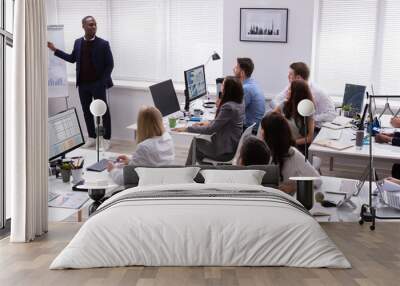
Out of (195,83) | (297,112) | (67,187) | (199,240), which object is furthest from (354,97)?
(199,240)

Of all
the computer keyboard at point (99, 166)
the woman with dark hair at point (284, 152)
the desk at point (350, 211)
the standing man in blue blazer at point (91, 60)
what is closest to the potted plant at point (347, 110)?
the woman with dark hair at point (284, 152)

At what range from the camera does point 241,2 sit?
8.57m

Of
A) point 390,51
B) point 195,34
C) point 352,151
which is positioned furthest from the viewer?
point 195,34

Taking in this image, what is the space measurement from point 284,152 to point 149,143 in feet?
3.80

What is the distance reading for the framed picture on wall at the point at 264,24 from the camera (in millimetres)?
8477

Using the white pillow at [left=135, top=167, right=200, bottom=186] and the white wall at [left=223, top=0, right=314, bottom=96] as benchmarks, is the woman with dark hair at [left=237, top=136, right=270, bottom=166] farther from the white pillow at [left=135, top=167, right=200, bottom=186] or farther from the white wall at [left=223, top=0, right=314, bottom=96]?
the white wall at [left=223, top=0, right=314, bottom=96]

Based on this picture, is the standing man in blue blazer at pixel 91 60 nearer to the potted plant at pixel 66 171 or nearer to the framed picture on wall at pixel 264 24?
the framed picture on wall at pixel 264 24

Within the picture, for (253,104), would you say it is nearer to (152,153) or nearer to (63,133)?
(152,153)

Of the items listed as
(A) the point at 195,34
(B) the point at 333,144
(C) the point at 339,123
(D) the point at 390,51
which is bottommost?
(B) the point at 333,144

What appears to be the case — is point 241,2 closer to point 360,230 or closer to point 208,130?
point 208,130

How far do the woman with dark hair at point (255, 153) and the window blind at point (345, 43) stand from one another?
404cm

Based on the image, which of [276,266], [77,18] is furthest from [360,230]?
[77,18]

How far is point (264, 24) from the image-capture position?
855 cm

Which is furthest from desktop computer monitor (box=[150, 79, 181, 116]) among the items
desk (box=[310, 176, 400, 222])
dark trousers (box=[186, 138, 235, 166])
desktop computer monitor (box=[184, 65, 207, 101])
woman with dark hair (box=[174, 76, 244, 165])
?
desk (box=[310, 176, 400, 222])
